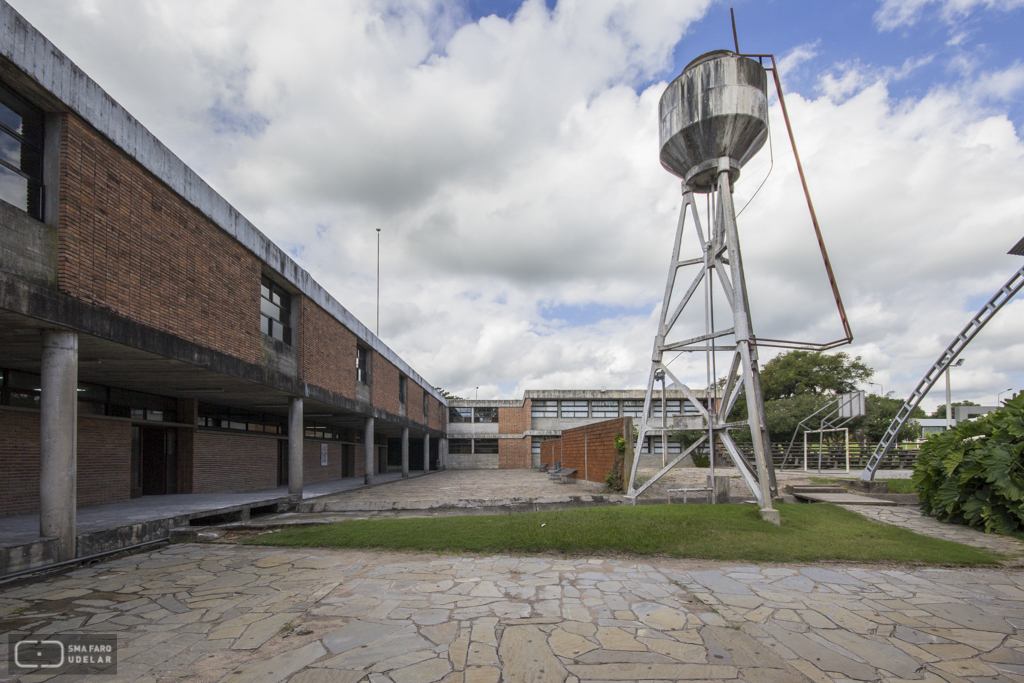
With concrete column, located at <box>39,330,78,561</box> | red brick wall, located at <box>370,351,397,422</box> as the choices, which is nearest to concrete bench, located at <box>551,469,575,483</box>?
red brick wall, located at <box>370,351,397,422</box>

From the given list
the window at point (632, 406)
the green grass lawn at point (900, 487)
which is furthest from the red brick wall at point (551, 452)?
the green grass lawn at point (900, 487)

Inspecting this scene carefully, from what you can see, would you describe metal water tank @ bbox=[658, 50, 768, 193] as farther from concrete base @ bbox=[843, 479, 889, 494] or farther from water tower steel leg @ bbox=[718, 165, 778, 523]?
concrete base @ bbox=[843, 479, 889, 494]

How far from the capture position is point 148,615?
4773 mm

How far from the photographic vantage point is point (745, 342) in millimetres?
8945

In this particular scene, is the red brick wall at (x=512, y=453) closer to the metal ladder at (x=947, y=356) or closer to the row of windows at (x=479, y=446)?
the row of windows at (x=479, y=446)

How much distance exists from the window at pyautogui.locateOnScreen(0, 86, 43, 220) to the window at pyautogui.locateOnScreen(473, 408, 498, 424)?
3502 cm

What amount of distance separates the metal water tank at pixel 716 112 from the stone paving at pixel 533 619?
6.86 metres

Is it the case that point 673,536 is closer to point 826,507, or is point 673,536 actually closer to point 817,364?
point 826,507

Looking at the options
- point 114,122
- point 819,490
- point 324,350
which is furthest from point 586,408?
point 114,122

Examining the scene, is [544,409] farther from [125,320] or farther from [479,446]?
[125,320]

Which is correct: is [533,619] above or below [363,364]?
below

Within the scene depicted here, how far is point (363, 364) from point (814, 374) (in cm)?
3223

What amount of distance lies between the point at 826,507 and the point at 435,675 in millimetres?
8476

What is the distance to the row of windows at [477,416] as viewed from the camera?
40.6 m
